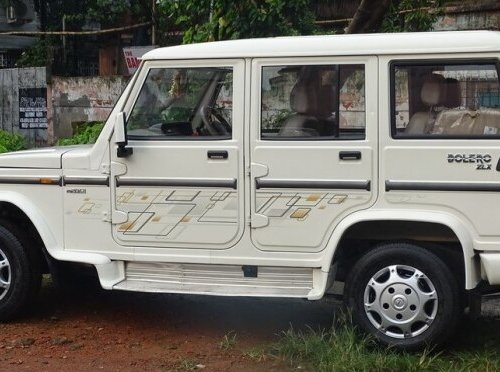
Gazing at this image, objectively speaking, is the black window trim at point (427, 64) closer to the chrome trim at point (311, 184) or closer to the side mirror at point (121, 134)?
the chrome trim at point (311, 184)

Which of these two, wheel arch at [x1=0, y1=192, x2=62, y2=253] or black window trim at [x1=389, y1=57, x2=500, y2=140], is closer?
black window trim at [x1=389, y1=57, x2=500, y2=140]

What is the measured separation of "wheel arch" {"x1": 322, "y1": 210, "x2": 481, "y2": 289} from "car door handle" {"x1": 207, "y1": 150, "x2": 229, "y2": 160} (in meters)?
0.92

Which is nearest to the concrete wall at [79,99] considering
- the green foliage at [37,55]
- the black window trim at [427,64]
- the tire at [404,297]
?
the green foliage at [37,55]

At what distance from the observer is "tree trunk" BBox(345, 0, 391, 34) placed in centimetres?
849

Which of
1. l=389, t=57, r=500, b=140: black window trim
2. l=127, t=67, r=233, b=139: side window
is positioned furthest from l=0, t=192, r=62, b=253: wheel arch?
l=389, t=57, r=500, b=140: black window trim

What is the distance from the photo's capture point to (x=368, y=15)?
337 inches

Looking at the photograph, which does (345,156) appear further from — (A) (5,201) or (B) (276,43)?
(A) (5,201)

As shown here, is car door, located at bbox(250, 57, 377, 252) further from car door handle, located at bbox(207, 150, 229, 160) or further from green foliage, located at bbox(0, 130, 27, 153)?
green foliage, located at bbox(0, 130, 27, 153)

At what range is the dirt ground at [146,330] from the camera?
517 cm

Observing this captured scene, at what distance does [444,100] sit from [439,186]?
0.59 m

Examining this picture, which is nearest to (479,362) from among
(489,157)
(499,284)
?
(499,284)

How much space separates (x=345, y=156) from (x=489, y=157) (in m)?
0.92

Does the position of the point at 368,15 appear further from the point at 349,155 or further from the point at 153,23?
the point at 153,23

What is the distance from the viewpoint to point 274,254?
5293mm
